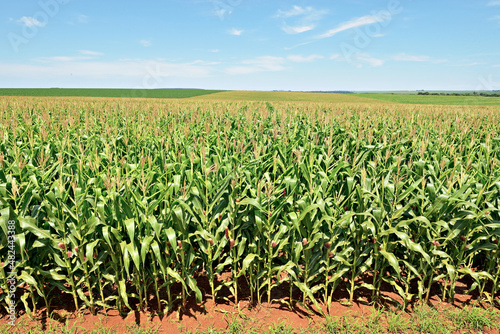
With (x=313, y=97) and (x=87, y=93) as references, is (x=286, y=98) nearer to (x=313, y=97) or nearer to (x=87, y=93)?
(x=313, y=97)

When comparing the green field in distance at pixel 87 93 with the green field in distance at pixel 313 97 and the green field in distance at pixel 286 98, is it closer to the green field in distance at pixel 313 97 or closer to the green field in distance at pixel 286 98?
the green field in distance at pixel 313 97

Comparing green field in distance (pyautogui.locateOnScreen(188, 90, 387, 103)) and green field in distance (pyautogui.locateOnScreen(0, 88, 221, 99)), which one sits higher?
green field in distance (pyautogui.locateOnScreen(0, 88, 221, 99))

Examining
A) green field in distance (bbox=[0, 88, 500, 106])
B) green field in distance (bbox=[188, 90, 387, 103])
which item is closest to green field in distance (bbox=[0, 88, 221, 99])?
green field in distance (bbox=[0, 88, 500, 106])

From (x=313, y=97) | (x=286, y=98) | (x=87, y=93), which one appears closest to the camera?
(x=286, y=98)

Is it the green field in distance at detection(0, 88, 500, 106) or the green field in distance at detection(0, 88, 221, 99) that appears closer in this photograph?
the green field in distance at detection(0, 88, 500, 106)

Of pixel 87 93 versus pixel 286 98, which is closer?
pixel 286 98

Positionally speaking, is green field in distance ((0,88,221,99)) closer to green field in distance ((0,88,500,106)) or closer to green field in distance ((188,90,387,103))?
green field in distance ((0,88,500,106))

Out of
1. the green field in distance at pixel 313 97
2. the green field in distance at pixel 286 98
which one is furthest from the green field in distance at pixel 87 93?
the green field in distance at pixel 286 98

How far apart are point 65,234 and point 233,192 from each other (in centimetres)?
186

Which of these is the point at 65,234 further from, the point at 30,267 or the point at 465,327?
the point at 465,327

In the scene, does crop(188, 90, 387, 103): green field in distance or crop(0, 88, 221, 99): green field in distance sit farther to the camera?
crop(0, 88, 221, 99): green field in distance

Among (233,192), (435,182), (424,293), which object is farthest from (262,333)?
(435,182)

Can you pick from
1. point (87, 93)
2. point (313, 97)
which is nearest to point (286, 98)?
point (313, 97)

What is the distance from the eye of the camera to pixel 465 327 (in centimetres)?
319
